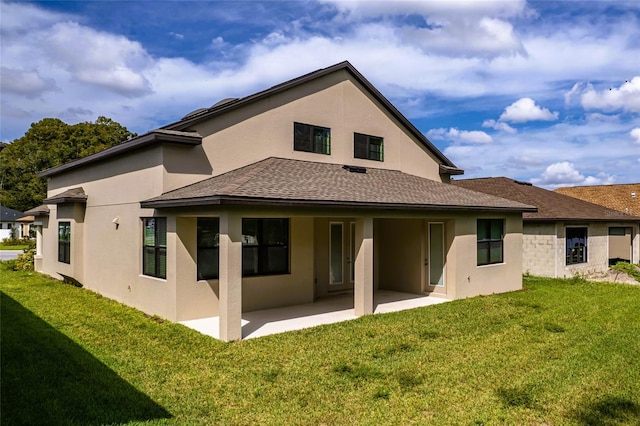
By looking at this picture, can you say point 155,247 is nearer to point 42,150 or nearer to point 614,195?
point 614,195

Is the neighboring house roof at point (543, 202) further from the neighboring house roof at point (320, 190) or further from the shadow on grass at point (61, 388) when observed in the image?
the shadow on grass at point (61, 388)

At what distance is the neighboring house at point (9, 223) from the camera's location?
1722 inches

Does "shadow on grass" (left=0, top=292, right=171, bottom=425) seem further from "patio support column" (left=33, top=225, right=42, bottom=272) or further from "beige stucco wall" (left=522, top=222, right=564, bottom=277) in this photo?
"beige stucco wall" (left=522, top=222, right=564, bottom=277)

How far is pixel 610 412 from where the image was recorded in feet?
17.4

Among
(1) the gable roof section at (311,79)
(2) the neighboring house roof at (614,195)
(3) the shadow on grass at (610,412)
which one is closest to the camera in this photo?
(3) the shadow on grass at (610,412)

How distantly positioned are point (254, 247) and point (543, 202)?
47.5ft

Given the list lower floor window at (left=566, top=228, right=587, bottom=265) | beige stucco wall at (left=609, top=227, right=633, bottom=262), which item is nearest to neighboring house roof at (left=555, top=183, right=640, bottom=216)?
beige stucco wall at (left=609, top=227, right=633, bottom=262)

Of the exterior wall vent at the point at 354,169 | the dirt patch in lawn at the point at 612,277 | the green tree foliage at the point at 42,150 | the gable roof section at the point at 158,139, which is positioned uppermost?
the green tree foliage at the point at 42,150

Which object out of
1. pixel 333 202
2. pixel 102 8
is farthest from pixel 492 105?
pixel 102 8

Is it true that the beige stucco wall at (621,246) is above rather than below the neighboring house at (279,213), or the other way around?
below

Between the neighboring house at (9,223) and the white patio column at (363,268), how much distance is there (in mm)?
44885

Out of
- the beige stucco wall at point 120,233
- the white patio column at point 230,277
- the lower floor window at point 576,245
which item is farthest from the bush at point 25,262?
the lower floor window at point 576,245

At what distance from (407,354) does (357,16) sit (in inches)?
414

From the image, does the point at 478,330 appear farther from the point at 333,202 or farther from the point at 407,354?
the point at 333,202
